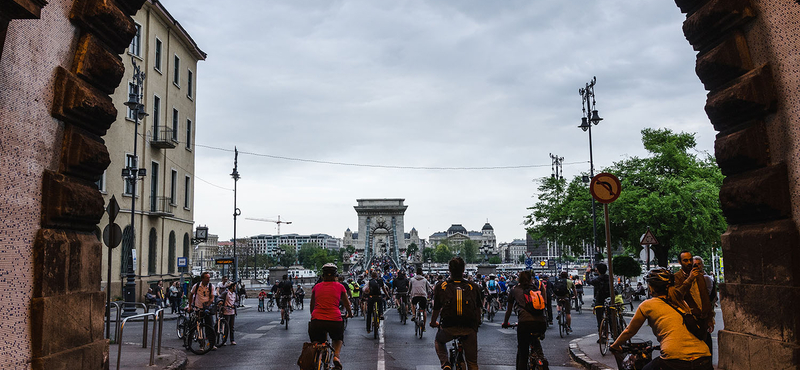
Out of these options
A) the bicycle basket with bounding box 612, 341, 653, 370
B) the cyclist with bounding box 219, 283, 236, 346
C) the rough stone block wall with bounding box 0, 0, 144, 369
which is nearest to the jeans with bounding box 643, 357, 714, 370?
the bicycle basket with bounding box 612, 341, 653, 370

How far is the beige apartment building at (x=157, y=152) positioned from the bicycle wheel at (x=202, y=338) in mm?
17410

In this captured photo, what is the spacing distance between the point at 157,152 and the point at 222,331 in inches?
899

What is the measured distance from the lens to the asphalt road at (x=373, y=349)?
11406mm

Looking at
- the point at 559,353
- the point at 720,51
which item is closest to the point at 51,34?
the point at 720,51

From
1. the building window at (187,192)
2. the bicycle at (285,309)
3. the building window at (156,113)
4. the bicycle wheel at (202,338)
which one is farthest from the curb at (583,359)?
the building window at (187,192)

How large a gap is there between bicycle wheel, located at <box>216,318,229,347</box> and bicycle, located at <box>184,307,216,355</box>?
0.66 meters

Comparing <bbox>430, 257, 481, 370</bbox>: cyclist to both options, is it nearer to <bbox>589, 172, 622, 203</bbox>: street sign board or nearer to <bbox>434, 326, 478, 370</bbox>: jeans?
<bbox>434, 326, 478, 370</bbox>: jeans

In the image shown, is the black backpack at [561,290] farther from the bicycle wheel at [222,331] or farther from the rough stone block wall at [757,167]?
the rough stone block wall at [757,167]

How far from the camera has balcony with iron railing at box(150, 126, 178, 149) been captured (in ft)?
113

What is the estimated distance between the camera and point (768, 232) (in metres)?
6.43

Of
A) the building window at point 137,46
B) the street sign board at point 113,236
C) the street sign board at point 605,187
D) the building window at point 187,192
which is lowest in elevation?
the street sign board at point 113,236

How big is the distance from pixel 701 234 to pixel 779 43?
28.2 metres

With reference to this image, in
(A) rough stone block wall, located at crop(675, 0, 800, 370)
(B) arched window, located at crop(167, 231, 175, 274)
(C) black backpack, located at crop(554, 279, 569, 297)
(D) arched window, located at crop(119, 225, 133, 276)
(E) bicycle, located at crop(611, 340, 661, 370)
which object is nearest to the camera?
(E) bicycle, located at crop(611, 340, 661, 370)

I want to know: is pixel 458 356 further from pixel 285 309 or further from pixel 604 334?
pixel 285 309
